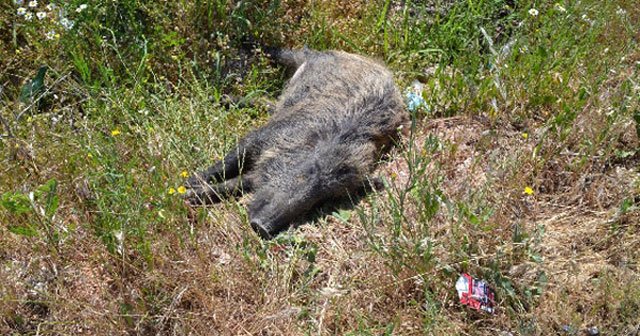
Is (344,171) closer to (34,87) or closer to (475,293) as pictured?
(475,293)

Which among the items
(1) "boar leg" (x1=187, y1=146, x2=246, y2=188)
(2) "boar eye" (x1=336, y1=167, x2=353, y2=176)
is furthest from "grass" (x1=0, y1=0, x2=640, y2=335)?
(2) "boar eye" (x1=336, y1=167, x2=353, y2=176)

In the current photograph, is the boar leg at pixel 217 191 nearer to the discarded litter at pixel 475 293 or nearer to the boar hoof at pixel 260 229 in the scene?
the boar hoof at pixel 260 229

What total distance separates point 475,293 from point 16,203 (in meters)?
2.41

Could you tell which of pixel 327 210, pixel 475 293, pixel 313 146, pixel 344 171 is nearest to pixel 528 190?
pixel 475 293

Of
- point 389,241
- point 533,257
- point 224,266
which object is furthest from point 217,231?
point 533,257

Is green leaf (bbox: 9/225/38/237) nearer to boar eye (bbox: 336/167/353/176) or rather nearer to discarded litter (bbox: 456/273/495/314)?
boar eye (bbox: 336/167/353/176)

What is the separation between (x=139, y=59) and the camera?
524 centimetres

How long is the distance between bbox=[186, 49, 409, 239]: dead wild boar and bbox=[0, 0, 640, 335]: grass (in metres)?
0.15

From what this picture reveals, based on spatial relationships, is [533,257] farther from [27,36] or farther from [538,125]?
[27,36]

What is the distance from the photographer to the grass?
3.67m

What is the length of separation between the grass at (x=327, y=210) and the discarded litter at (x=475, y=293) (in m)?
0.07

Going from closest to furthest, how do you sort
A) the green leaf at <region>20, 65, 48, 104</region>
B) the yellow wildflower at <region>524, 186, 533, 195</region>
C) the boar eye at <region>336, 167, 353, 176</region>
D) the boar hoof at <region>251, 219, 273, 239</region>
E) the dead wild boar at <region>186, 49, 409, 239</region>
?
the yellow wildflower at <region>524, 186, 533, 195</region>, the boar hoof at <region>251, 219, 273, 239</region>, the dead wild boar at <region>186, 49, 409, 239</region>, the boar eye at <region>336, 167, 353, 176</region>, the green leaf at <region>20, 65, 48, 104</region>

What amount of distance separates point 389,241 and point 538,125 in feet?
5.77

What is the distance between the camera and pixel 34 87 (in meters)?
4.82
